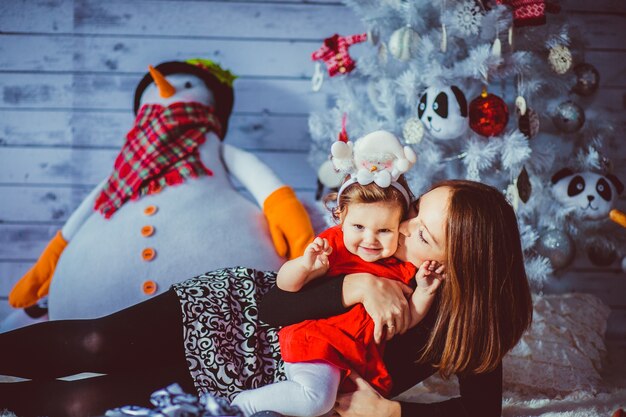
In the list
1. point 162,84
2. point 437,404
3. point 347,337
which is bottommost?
point 437,404

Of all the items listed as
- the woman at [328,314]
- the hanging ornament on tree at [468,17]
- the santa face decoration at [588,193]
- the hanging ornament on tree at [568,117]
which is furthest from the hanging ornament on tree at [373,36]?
the woman at [328,314]

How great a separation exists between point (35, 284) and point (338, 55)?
1047mm

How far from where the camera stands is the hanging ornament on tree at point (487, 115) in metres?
1.53

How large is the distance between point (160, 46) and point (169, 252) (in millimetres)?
909

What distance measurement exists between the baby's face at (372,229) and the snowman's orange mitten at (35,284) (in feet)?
3.22

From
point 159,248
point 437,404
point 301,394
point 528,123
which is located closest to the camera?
point 301,394

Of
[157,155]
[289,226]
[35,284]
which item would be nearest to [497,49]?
[289,226]

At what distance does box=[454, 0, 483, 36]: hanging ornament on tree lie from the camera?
152cm

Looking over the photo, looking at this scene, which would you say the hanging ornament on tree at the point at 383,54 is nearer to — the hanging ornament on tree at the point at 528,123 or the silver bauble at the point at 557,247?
the hanging ornament on tree at the point at 528,123

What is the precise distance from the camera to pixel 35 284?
1.64 m

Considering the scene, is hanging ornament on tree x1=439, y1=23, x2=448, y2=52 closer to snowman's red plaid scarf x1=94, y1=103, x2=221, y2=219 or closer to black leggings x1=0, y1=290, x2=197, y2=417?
snowman's red plaid scarf x1=94, y1=103, x2=221, y2=219

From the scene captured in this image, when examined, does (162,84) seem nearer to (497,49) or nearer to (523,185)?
(497,49)

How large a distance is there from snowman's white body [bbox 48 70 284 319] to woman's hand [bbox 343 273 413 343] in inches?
19.9

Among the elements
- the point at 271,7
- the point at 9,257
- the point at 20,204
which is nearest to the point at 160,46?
the point at 271,7
